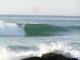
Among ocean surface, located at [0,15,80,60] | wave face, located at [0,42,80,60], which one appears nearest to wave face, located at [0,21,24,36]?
ocean surface, located at [0,15,80,60]

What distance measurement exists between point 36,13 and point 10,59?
58 centimetres

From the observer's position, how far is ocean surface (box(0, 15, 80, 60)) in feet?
5.67

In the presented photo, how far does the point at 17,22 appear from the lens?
6.07 feet

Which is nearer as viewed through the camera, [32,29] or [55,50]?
[55,50]

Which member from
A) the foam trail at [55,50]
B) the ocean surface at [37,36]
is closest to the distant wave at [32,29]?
the ocean surface at [37,36]

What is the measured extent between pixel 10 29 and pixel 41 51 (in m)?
0.41

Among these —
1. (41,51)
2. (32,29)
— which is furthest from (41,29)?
(41,51)

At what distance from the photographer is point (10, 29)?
6.07 feet

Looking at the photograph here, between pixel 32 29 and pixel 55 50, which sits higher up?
pixel 32 29

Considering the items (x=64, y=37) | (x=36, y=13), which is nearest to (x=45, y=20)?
(x=36, y=13)

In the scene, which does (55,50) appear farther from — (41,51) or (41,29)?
(41,29)

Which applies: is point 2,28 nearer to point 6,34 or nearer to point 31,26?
point 6,34

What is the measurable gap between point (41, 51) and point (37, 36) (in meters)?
0.19

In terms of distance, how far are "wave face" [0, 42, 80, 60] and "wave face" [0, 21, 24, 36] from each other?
175 mm
